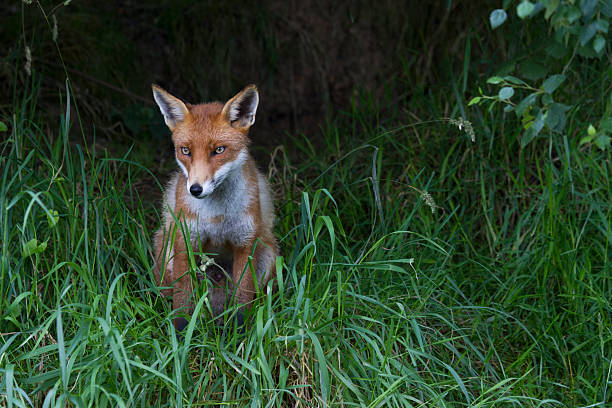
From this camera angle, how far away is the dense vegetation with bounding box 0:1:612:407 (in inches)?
128

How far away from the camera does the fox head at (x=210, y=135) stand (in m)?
3.45

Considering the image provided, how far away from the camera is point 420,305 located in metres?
3.69

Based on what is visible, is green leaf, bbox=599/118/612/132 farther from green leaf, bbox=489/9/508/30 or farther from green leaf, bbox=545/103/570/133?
green leaf, bbox=489/9/508/30

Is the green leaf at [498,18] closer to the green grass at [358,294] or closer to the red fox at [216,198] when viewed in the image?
the green grass at [358,294]

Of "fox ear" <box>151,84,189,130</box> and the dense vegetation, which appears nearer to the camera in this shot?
the dense vegetation

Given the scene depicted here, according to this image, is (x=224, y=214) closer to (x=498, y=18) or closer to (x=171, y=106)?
(x=171, y=106)

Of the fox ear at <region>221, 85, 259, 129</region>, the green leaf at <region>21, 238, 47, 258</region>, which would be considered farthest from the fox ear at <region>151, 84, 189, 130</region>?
the green leaf at <region>21, 238, 47, 258</region>

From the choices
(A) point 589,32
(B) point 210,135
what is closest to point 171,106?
(B) point 210,135

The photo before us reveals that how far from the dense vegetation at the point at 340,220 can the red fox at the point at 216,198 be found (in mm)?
178

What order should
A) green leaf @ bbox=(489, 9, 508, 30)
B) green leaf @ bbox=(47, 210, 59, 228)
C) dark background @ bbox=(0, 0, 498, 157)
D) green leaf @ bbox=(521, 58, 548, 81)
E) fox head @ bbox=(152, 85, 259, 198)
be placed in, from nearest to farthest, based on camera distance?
green leaf @ bbox=(489, 9, 508, 30)
green leaf @ bbox=(47, 210, 59, 228)
fox head @ bbox=(152, 85, 259, 198)
green leaf @ bbox=(521, 58, 548, 81)
dark background @ bbox=(0, 0, 498, 157)

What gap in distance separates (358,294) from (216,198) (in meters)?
0.90

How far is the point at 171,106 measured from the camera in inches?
145

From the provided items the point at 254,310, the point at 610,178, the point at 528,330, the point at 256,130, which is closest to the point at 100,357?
the point at 254,310

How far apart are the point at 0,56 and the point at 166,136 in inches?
60.6
